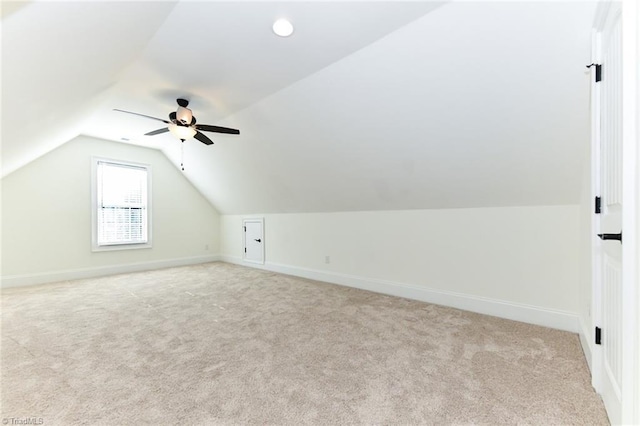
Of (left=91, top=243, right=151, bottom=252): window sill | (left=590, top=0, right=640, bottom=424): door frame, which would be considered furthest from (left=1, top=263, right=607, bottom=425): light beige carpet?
(left=91, top=243, right=151, bottom=252): window sill

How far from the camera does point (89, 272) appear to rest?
16.5ft

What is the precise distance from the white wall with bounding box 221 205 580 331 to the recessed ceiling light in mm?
2536

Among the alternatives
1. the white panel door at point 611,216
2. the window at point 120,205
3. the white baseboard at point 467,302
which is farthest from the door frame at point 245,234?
the white panel door at point 611,216

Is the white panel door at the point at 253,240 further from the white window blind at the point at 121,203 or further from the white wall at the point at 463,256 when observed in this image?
the white window blind at the point at 121,203

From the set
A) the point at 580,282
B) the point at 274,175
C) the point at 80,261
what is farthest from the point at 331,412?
the point at 80,261

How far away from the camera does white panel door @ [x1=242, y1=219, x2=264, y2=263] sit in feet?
18.9

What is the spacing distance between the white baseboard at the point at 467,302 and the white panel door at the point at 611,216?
118 cm

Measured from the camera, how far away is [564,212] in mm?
2656

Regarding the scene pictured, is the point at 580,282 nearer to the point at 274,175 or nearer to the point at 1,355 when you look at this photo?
the point at 274,175

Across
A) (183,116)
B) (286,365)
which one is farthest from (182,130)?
(286,365)

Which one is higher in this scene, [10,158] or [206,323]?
[10,158]

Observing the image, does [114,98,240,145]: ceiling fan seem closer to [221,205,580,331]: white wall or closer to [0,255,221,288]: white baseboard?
[221,205,580,331]: white wall

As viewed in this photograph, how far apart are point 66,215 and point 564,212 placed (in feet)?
23.1

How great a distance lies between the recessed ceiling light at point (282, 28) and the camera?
77.9 inches
